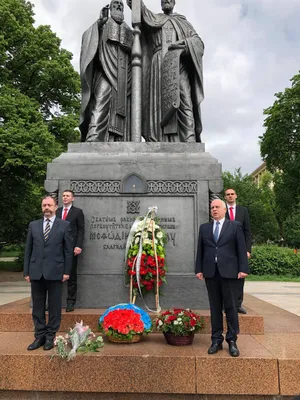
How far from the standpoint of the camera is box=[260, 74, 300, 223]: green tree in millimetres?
30469

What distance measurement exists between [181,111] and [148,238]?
9.20 ft

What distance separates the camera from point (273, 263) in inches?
838

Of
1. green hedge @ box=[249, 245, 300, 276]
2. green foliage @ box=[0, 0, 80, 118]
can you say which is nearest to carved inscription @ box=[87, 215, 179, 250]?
green foliage @ box=[0, 0, 80, 118]

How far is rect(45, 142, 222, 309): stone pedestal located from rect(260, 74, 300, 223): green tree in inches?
1048

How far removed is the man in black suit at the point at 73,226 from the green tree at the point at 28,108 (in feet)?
33.5

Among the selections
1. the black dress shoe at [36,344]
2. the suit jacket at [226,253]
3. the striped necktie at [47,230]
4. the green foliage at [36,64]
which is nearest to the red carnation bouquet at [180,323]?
the suit jacket at [226,253]

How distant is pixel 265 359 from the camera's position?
3828 millimetres

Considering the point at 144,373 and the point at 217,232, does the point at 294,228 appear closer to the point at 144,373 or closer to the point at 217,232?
the point at 217,232

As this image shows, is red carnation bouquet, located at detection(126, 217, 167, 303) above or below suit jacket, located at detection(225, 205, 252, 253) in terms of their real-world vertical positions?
below

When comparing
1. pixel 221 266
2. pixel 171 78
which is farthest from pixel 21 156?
pixel 221 266

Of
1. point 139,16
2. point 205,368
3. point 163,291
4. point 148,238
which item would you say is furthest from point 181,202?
point 139,16

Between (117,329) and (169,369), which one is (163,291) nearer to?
(117,329)

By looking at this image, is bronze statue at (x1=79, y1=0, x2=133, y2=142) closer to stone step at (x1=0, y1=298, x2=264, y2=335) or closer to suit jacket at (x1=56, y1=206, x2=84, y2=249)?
suit jacket at (x1=56, y1=206, x2=84, y2=249)

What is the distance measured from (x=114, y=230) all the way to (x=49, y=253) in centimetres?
169
